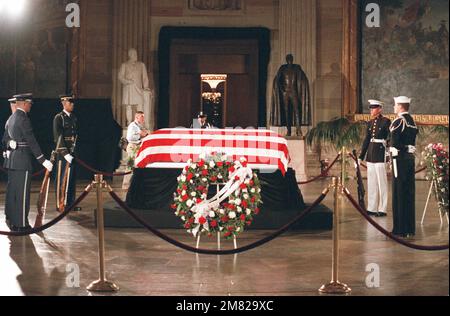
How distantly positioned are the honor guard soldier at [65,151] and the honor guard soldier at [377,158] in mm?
3916

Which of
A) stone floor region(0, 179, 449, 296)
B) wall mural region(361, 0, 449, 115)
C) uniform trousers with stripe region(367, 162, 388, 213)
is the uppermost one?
→ wall mural region(361, 0, 449, 115)

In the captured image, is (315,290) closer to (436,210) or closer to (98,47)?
(436,210)

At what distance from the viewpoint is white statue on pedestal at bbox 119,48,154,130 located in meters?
17.8

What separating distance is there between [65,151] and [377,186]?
4237 mm

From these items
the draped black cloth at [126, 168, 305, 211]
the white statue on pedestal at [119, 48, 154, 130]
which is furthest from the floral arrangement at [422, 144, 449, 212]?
the white statue on pedestal at [119, 48, 154, 130]

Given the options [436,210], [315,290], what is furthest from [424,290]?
[436,210]

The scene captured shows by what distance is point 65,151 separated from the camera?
11.6 m

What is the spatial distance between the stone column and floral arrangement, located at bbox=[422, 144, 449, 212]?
8.75 m

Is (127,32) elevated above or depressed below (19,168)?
above

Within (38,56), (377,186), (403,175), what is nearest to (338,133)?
(377,186)

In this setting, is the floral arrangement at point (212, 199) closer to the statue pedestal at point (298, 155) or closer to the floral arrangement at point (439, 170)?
the floral arrangement at point (439, 170)

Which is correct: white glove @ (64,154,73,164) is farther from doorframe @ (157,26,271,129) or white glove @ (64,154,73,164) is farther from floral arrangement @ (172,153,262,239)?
doorframe @ (157,26,271,129)

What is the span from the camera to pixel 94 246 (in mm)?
9016

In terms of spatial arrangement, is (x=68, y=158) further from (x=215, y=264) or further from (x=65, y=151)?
(x=215, y=264)
